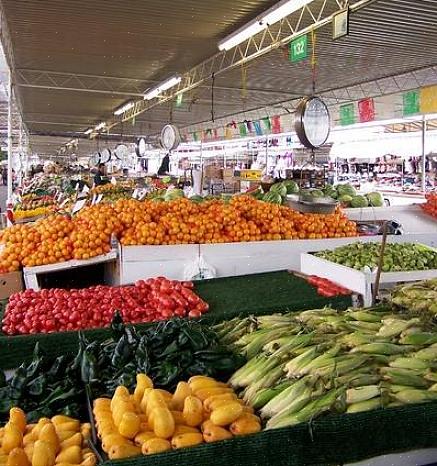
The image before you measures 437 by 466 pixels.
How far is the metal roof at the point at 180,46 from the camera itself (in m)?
8.05

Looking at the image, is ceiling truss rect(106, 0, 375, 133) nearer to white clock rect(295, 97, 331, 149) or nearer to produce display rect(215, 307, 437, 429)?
white clock rect(295, 97, 331, 149)

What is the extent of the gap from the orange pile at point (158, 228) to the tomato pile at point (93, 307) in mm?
1084

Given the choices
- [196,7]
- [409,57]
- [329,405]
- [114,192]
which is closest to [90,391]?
[329,405]

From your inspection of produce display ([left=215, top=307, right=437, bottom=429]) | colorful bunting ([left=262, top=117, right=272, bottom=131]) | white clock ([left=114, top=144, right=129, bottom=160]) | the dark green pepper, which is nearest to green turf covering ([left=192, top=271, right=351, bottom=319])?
produce display ([left=215, top=307, right=437, bottom=429])

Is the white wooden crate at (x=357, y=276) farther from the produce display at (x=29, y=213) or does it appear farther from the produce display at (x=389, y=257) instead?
the produce display at (x=29, y=213)

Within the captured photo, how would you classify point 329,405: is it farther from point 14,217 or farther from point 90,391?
→ point 14,217

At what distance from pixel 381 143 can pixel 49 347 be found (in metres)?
17.4

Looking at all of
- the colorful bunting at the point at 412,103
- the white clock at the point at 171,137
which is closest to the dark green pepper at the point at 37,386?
the white clock at the point at 171,137

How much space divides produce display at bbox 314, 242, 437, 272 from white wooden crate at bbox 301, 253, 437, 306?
71 mm

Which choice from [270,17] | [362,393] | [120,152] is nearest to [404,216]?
[270,17]

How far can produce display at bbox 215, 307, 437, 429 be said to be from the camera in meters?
2.26

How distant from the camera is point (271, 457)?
6.72 ft

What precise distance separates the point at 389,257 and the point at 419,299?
42.1 inches

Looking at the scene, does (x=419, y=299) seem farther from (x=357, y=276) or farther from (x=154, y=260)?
(x=154, y=260)
